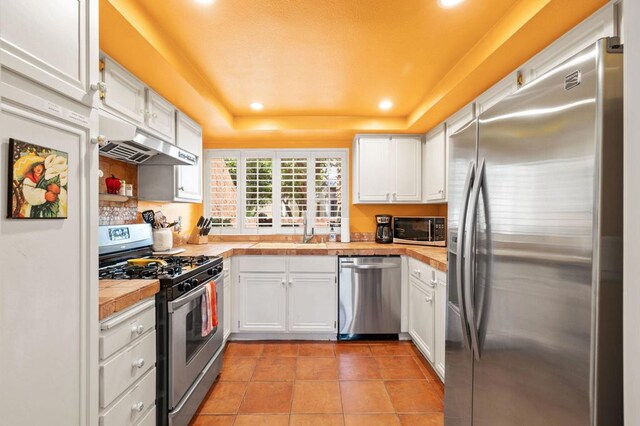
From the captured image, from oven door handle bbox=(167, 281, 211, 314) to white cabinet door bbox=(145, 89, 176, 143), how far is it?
49.2 inches

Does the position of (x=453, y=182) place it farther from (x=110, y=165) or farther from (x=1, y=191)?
(x=110, y=165)

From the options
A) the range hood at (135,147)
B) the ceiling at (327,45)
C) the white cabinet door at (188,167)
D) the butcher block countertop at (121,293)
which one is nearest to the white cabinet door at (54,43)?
the range hood at (135,147)

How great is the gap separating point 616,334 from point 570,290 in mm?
130

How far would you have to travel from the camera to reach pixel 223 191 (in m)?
3.91

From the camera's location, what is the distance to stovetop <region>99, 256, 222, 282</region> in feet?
5.69

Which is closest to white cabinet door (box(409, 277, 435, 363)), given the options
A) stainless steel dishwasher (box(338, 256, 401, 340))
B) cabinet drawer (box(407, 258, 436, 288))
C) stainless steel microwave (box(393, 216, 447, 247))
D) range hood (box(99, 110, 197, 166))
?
cabinet drawer (box(407, 258, 436, 288))

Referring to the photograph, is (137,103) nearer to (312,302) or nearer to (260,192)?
(260,192)

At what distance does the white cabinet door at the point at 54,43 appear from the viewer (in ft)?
2.74

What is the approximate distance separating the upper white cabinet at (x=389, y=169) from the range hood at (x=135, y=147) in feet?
5.74

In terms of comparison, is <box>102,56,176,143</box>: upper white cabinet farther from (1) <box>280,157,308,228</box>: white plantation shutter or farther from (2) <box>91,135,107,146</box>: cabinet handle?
(1) <box>280,157,308,228</box>: white plantation shutter

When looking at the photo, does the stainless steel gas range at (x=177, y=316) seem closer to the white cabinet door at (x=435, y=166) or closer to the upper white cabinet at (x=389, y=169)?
the upper white cabinet at (x=389, y=169)

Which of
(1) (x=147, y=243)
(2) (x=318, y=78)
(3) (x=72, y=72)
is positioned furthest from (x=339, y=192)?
(3) (x=72, y=72)

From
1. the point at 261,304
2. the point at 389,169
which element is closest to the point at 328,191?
the point at 389,169

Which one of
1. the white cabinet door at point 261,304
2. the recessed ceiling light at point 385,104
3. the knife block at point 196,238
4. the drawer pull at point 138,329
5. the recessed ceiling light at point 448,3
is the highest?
the recessed ceiling light at point 448,3
